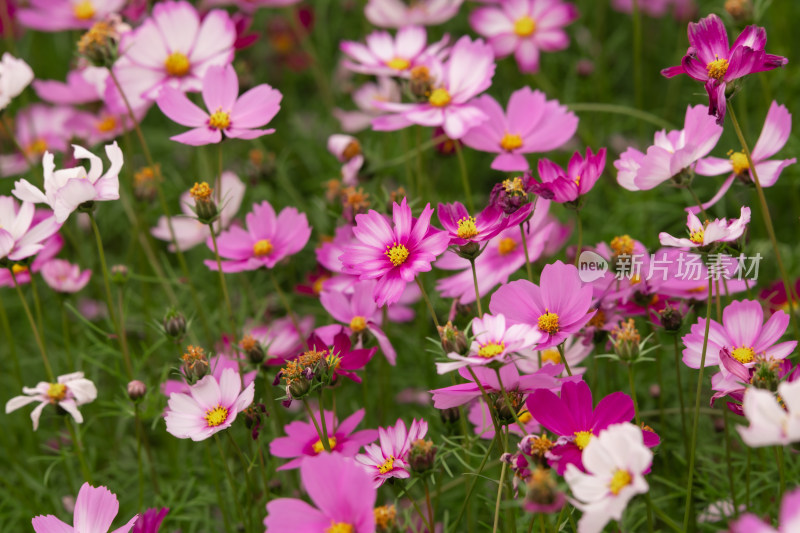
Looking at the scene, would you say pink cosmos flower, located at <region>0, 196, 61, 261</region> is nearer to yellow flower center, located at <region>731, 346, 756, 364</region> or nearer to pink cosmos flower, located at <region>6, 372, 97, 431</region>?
pink cosmos flower, located at <region>6, 372, 97, 431</region>

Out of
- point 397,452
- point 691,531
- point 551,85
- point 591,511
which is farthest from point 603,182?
point 591,511

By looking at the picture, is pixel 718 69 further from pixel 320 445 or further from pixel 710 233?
pixel 320 445

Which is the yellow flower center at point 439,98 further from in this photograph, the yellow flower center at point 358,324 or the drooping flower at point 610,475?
the drooping flower at point 610,475

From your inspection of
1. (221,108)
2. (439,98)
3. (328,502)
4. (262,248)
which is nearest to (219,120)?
(221,108)

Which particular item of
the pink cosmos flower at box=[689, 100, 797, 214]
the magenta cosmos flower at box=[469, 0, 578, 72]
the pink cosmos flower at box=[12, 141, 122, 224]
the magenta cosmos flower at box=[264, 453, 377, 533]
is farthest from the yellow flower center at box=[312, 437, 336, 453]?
the magenta cosmos flower at box=[469, 0, 578, 72]

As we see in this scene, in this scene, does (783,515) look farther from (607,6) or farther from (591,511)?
(607,6)
